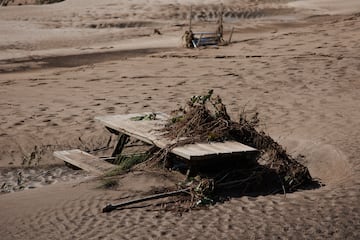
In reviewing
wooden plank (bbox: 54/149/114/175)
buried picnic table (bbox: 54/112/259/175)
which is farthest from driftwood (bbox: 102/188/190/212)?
wooden plank (bbox: 54/149/114/175)

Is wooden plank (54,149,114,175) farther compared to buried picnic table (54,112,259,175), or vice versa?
wooden plank (54,149,114,175)

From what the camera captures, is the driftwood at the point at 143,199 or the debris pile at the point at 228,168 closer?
the driftwood at the point at 143,199

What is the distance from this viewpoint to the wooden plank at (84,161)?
7.30 meters

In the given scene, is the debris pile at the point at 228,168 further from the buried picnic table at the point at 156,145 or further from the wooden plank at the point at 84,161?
the wooden plank at the point at 84,161

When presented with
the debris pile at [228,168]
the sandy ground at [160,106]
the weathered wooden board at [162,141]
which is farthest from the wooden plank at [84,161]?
the debris pile at [228,168]

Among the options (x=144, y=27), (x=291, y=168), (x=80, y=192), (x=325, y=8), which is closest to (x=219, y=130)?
(x=291, y=168)

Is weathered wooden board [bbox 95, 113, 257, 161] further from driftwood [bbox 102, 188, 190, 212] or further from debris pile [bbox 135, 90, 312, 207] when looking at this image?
driftwood [bbox 102, 188, 190, 212]

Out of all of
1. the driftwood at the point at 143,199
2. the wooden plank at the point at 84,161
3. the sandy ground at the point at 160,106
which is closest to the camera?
the sandy ground at the point at 160,106

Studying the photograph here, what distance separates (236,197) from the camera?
6.32 meters

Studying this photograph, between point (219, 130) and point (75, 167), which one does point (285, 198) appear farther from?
point (75, 167)

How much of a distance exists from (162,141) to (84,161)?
3.37 feet

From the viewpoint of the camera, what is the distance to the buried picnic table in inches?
251

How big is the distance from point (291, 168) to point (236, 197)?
0.71 metres

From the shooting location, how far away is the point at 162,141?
687cm
